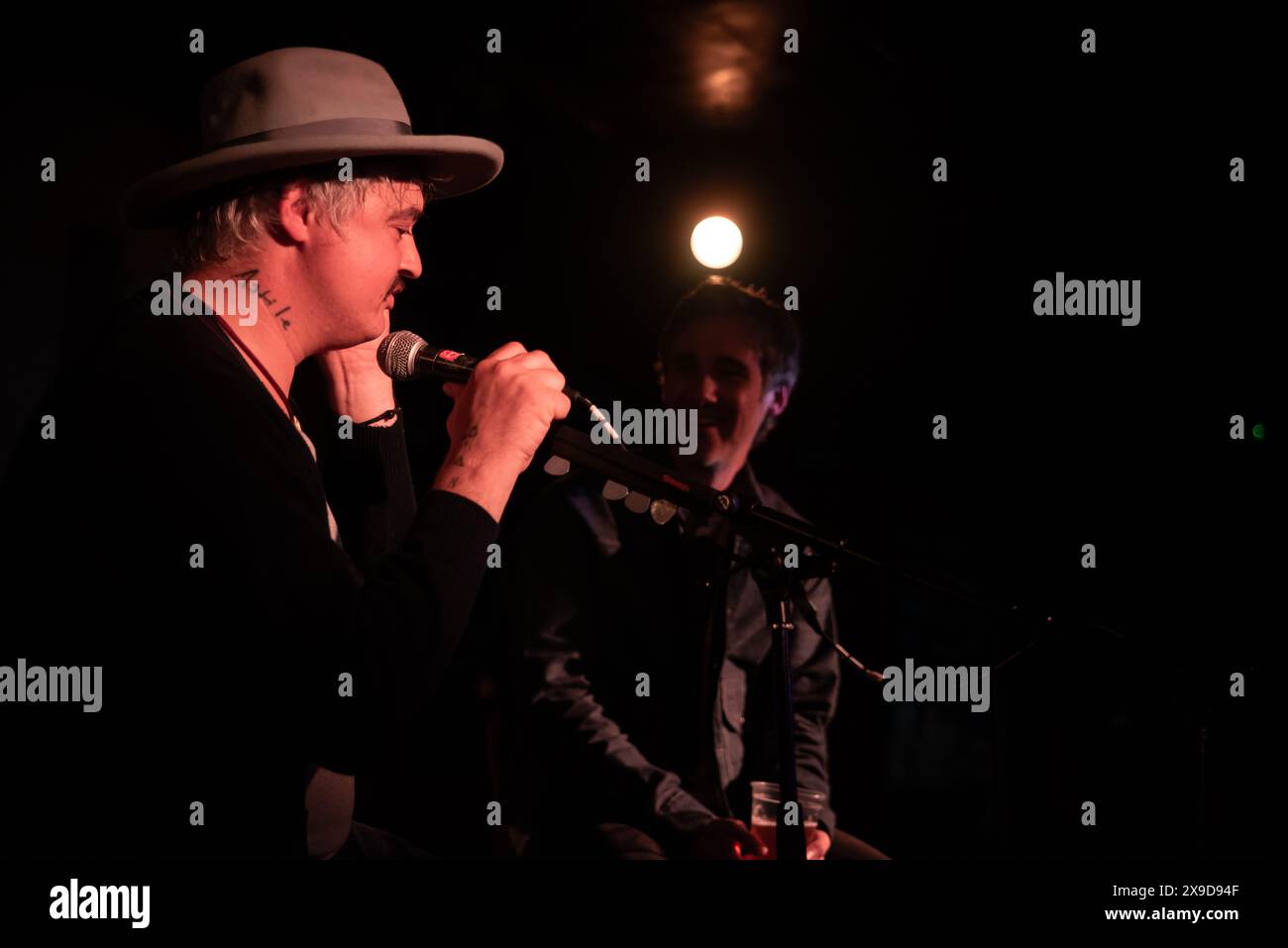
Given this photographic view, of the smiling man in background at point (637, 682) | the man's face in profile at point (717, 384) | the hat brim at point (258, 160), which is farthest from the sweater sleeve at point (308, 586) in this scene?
the man's face in profile at point (717, 384)

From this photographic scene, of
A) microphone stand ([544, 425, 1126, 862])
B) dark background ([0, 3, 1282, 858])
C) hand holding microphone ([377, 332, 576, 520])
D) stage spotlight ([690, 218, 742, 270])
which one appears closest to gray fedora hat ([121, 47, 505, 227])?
hand holding microphone ([377, 332, 576, 520])

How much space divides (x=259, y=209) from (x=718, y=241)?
268cm

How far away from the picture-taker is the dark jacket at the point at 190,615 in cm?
133

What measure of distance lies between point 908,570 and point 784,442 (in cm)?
313

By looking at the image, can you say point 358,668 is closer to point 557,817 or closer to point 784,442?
point 557,817

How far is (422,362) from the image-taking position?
5.65ft

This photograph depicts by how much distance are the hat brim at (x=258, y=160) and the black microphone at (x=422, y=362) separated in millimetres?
306

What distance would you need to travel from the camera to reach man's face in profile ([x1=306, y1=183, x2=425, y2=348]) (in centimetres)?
169

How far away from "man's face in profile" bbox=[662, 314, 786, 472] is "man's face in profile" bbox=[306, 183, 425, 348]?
1.45 m

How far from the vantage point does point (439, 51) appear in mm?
3359

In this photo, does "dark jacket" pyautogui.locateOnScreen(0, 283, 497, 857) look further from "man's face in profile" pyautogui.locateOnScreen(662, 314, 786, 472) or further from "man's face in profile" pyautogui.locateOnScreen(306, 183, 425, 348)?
"man's face in profile" pyautogui.locateOnScreen(662, 314, 786, 472)

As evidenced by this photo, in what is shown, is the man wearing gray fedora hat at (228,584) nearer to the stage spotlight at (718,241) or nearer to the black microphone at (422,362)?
the black microphone at (422,362)

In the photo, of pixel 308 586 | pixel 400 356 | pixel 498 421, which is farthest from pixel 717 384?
pixel 308 586
